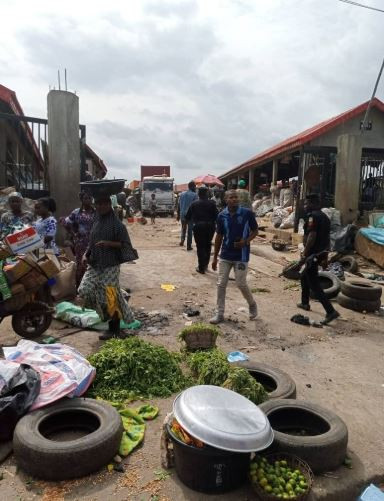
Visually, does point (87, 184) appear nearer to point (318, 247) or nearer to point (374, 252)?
point (318, 247)

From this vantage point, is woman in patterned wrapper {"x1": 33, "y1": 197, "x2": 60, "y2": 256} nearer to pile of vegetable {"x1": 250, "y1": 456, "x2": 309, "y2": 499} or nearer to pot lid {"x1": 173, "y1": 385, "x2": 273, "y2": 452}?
pot lid {"x1": 173, "y1": 385, "x2": 273, "y2": 452}

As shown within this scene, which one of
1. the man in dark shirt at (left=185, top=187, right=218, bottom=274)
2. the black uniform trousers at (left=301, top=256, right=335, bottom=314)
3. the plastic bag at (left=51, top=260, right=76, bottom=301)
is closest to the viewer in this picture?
the black uniform trousers at (left=301, top=256, right=335, bottom=314)

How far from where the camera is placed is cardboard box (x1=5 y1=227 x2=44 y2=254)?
4.90 meters

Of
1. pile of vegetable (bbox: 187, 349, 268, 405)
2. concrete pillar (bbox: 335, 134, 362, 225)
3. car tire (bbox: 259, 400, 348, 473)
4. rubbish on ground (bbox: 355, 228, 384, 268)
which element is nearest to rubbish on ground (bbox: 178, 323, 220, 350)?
pile of vegetable (bbox: 187, 349, 268, 405)

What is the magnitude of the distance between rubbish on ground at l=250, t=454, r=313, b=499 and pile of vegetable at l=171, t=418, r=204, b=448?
1.31ft

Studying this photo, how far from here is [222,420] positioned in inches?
99.0

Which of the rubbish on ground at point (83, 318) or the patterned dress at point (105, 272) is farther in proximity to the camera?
the rubbish on ground at point (83, 318)

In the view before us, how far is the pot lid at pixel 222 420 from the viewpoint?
2.41 m

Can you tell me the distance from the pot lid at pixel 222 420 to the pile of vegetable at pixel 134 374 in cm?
114

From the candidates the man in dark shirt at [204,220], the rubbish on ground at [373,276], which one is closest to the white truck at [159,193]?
the man in dark shirt at [204,220]

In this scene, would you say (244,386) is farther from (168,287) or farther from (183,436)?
(168,287)

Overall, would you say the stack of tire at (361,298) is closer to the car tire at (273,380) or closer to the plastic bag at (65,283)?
the car tire at (273,380)

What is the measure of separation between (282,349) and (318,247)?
6.26ft

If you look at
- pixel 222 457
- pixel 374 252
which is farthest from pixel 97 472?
pixel 374 252
